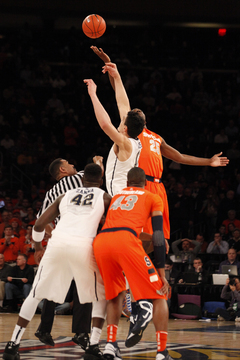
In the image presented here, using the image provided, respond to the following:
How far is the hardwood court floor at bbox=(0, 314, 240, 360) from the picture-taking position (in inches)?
225

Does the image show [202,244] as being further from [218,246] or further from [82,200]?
[82,200]

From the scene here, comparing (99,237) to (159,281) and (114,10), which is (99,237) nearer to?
(159,281)

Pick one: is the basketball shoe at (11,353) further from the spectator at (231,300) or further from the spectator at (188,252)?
the spectator at (188,252)

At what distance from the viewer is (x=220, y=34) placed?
22750 millimetres

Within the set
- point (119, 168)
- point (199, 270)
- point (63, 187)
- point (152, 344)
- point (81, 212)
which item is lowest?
point (152, 344)

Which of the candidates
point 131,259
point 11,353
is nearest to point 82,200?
point 131,259

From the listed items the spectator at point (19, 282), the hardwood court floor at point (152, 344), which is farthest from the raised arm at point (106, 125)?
the spectator at point (19, 282)

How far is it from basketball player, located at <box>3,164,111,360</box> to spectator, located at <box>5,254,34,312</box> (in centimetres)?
761

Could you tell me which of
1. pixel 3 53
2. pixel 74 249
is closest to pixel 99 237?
pixel 74 249

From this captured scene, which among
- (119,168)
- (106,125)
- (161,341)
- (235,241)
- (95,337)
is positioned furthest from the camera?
(235,241)

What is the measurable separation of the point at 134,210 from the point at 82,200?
0.58 metres

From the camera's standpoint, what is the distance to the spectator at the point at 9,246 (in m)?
13.8

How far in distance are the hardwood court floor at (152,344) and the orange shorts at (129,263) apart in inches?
43.1

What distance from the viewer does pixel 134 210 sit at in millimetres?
5051
